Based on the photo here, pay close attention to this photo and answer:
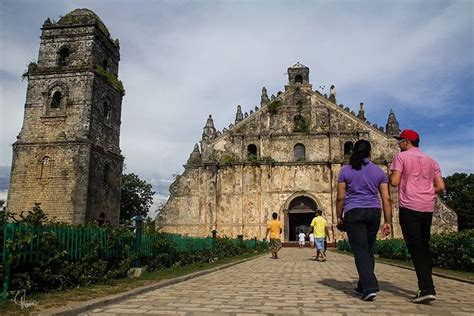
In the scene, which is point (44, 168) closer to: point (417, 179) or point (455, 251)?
point (455, 251)

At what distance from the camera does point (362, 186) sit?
554 centimetres

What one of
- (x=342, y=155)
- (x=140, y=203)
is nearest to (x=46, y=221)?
(x=342, y=155)

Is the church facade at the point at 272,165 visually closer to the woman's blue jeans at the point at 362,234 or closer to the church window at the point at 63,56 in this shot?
the church window at the point at 63,56

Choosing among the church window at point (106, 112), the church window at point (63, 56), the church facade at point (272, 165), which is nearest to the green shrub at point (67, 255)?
the church facade at point (272, 165)

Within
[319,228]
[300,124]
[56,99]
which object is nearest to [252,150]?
[300,124]

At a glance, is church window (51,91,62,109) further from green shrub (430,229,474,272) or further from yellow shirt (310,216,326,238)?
green shrub (430,229,474,272)

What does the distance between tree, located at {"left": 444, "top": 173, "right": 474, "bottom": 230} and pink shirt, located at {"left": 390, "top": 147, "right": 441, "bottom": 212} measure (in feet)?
159

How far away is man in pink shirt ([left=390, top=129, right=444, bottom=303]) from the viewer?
511 cm

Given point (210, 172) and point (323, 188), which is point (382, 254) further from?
point (210, 172)

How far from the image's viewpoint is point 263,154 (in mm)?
30203

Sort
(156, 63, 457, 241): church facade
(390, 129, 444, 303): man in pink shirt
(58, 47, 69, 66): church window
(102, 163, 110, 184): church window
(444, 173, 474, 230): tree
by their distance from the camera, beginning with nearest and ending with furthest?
(390, 129, 444, 303): man in pink shirt
(102, 163, 110, 184): church window
(58, 47, 69, 66): church window
(156, 63, 457, 241): church facade
(444, 173, 474, 230): tree

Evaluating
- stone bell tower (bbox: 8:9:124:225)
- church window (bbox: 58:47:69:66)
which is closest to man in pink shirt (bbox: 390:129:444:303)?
stone bell tower (bbox: 8:9:124:225)

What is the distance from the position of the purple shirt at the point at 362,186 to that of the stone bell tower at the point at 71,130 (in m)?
20.3

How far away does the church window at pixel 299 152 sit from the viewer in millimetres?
30234
